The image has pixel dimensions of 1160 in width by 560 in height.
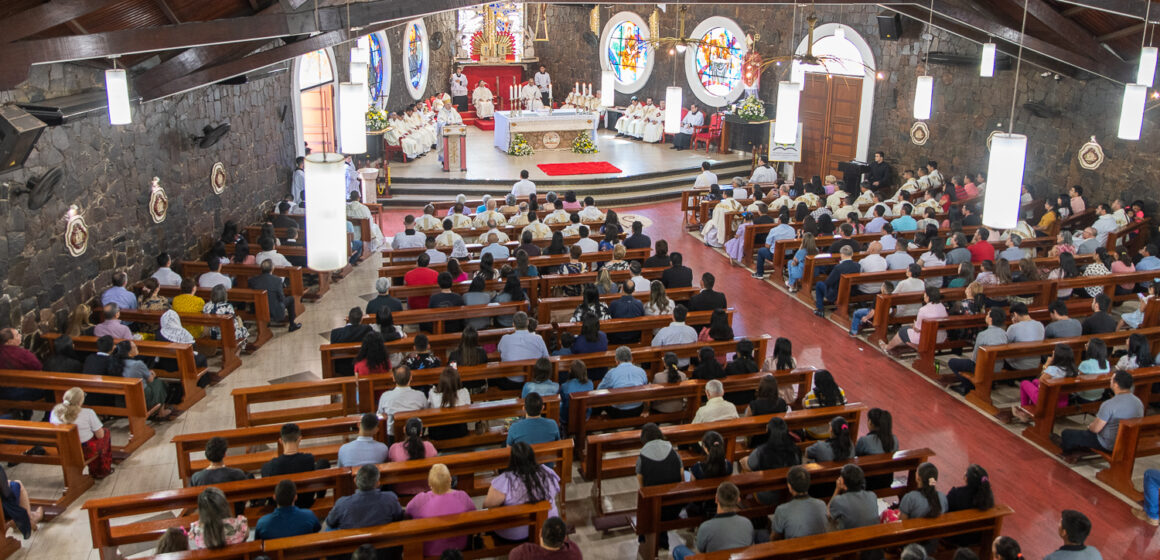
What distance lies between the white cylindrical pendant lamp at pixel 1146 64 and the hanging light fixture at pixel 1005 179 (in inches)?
198

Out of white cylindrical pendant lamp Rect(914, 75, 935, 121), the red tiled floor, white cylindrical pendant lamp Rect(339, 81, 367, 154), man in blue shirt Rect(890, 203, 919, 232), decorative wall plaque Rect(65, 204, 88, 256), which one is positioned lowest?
the red tiled floor

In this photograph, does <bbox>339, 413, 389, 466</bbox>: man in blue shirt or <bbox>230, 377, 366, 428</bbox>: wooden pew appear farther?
<bbox>230, 377, 366, 428</bbox>: wooden pew

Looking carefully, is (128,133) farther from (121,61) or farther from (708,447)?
(708,447)

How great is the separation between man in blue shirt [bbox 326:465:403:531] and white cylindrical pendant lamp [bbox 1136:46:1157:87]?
8835mm

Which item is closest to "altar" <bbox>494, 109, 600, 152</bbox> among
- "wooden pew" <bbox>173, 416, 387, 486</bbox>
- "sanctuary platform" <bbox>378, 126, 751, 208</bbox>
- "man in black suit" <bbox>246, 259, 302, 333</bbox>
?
"sanctuary platform" <bbox>378, 126, 751, 208</bbox>

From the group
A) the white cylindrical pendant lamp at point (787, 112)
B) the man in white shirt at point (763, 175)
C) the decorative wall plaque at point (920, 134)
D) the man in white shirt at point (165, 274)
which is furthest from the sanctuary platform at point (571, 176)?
the white cylindrical pendant lamp at point (787, 112)

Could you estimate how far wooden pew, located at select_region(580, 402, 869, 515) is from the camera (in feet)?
21.3

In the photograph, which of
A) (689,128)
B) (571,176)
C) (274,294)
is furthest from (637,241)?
(689,128)

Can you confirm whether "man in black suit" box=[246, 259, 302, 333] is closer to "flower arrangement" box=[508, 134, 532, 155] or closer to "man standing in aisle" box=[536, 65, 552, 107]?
"flower arrangement" box=[508, 134, 532, 155]

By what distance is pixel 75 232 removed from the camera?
348 inches

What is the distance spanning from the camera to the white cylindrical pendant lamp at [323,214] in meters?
4.71

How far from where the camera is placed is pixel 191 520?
19.0 ft

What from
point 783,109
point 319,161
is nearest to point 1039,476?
point 783,109

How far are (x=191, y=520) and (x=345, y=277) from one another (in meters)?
6.60
